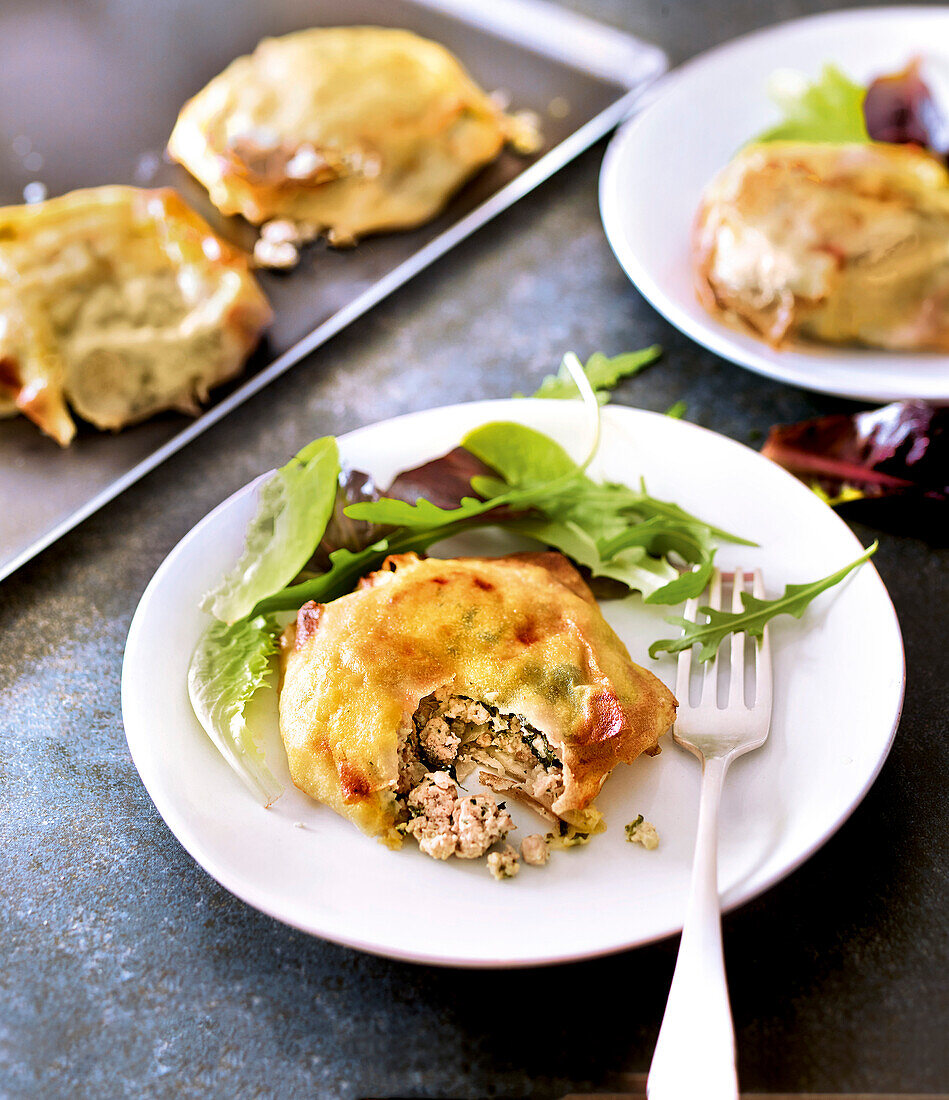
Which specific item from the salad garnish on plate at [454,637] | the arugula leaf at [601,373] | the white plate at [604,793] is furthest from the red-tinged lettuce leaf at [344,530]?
the arugula leaf at [601,373]

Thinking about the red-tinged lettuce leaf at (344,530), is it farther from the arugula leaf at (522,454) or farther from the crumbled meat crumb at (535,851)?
the crumbled meat crumb at (535,851)

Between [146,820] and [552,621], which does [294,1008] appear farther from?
[552,621]

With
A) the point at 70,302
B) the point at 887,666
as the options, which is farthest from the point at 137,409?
the point at 887,666

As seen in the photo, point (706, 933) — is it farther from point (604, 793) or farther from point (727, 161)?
point (727, 161)

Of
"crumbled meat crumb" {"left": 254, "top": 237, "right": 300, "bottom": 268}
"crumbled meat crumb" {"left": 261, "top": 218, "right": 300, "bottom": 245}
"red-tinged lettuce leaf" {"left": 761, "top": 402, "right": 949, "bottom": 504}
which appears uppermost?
"crumbled meat crumb" {"left": 261, "top": 218, "right": 300, "bottom": 245}

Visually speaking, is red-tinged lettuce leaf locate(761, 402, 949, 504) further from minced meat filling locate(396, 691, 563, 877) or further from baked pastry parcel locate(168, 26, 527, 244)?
baked pastry parcel locate(168, 26, 527, 244)

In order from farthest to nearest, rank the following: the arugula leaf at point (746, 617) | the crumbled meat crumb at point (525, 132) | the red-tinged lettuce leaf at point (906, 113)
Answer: the crumbled meat crumb at point (525, 132) < the red-tinged lettuce leaf at point (906, 113) < the arugula leaf at point (746, 617)

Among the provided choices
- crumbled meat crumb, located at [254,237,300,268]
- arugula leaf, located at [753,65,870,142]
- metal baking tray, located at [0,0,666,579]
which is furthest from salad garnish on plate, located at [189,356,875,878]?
arugula leaf, located at [753,65,870,142]
